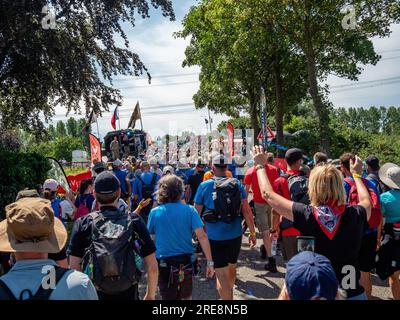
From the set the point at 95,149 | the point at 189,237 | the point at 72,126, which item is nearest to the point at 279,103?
the point at 95,149

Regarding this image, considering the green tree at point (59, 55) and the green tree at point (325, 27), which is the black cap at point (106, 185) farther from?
the green tree at point (325, 27)

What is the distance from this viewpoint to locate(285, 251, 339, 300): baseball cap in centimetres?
164

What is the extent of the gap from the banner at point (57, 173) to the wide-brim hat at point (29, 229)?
24.0 feet

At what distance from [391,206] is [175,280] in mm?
2655

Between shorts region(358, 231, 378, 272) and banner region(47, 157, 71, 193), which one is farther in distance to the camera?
banner region(47, 157, 71, 193)

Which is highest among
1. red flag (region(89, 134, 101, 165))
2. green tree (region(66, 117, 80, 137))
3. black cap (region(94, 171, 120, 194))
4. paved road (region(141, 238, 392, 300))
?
green tree (region(66, 117, 80, 137))


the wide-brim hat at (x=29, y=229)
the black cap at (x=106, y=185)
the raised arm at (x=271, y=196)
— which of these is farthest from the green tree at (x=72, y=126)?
the wide-brim hat at (x=29, y=229)

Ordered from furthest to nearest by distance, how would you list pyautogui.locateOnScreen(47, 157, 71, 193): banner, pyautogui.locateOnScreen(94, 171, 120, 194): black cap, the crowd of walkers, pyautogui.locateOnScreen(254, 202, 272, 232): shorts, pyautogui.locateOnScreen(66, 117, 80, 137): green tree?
pyautogui.locateOnScreen(66, 117, 80, 137): green tree, pyautogui.locateOnScreen(47, 157, 71, 193): banner, pyautogui.locateOnScreen(254, 202, 272, 232): shorts, pyautogui.locateOnScreen(94, 171, 120, 194): black cap, the crowd of walkers

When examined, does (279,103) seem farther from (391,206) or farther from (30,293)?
(30,293)

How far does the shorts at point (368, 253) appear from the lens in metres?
4.11

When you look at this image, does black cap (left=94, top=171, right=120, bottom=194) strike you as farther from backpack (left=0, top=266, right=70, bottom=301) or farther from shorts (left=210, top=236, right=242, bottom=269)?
shorts (left=210, top=236, right=242, bottom=269)

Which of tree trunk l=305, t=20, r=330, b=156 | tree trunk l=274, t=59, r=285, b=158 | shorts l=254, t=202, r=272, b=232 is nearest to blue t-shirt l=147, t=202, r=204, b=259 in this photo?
shorts l=254, t=202, r=272, b=232

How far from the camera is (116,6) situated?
1158 cm
